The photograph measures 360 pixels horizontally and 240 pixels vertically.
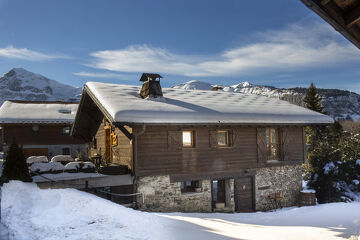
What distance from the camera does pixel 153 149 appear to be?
11.5 meters

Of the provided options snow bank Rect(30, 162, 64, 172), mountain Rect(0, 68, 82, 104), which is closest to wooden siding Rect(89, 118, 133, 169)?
snow bank Rect(30, 162, 64, 172)

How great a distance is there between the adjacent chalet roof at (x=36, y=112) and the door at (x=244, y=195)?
674 inches

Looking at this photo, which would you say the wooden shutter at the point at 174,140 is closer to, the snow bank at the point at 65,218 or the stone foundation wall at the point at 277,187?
the snow bank at the point at 65,218

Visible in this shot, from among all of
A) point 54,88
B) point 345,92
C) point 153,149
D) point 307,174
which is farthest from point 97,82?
point 54,88

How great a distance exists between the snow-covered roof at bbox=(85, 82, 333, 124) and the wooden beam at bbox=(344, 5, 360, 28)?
768 centimetres

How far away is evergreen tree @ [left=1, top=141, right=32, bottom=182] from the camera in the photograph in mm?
8977

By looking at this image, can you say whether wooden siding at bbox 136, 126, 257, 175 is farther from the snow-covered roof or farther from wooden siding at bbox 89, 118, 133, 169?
the snow-covered roof

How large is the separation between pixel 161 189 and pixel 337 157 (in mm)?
10925

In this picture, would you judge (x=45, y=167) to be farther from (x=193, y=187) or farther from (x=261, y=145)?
(x=261, y=145)

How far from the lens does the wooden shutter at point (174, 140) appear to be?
1179 cm

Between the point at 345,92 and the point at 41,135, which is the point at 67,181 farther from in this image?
the point at 345,92

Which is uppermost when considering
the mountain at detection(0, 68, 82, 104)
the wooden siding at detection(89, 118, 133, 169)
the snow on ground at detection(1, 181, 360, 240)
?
the mountain at detection(0, 68, 82, 104)

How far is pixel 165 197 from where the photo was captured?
11484 mm

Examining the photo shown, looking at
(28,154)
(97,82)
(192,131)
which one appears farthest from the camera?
(28,154)
